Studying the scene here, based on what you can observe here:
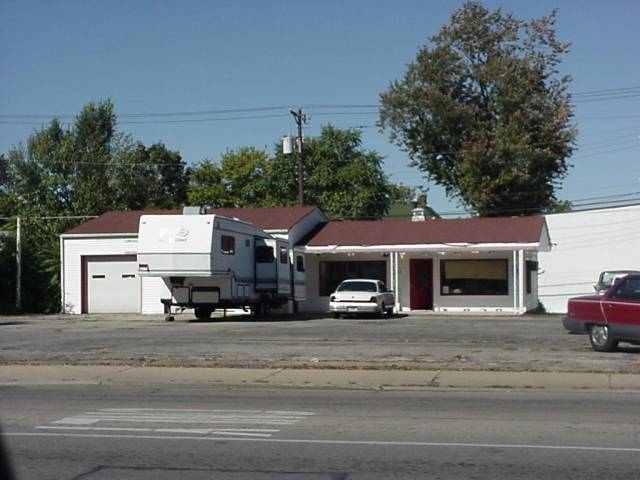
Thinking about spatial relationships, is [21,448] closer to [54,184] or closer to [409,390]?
[409,390]

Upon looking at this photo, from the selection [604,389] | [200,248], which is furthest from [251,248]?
[604,389]

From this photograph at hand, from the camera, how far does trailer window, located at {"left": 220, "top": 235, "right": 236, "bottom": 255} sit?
3319cm

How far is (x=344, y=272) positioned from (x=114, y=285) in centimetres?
980

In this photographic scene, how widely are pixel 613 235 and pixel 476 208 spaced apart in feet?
32.4

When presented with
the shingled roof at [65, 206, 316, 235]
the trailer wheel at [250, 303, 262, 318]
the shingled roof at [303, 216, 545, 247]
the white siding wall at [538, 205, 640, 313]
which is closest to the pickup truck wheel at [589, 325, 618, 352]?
the trailer wheel at [250, 303, 262, 318]

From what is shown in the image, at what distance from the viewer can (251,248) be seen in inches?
1428

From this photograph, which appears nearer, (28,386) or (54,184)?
(28,386)

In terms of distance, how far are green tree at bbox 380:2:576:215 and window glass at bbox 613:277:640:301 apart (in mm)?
35293

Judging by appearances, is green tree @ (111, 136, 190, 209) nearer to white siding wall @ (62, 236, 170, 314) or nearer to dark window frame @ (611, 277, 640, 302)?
white siding wall @ (62, 236, 170, 314)

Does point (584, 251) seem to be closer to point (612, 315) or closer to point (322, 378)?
point (612, 315)

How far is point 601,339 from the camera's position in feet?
67.9

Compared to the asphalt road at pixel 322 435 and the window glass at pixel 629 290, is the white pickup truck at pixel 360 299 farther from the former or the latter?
the asphalt road at pixel 322 435

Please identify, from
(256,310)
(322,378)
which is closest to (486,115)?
(256,310)

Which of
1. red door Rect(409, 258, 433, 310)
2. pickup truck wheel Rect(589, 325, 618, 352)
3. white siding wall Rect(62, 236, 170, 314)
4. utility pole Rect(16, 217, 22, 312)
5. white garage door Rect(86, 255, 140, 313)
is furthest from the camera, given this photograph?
utility pole Rect(16, 217, 22, 312)
